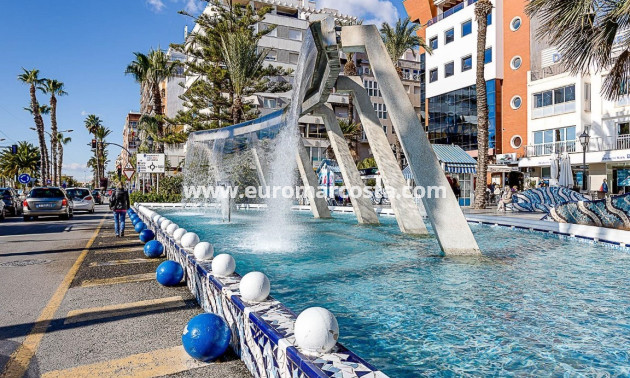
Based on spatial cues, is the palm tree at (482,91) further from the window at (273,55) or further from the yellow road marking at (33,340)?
the window at (273,55)

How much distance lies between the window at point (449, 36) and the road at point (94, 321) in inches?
1604

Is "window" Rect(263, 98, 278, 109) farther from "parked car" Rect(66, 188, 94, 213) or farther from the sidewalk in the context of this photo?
the sidewalk

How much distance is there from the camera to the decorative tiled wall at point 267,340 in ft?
7.43

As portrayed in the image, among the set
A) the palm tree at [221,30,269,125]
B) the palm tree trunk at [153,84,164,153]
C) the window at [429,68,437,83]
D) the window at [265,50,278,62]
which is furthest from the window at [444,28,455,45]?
the palm tree trunk at [153,84,164,153]

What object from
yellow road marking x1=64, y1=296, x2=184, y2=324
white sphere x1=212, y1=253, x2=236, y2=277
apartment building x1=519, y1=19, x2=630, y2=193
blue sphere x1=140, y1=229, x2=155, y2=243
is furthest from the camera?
apartment building x1=519, y1=19, x2=630, y2=193

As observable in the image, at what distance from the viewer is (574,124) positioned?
3086 cm

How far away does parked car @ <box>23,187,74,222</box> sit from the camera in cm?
1964

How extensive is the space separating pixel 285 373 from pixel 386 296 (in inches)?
103

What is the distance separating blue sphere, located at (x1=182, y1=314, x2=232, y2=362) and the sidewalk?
0.09 meters

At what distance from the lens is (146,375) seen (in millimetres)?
3111

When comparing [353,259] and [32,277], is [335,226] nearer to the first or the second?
[353,259]

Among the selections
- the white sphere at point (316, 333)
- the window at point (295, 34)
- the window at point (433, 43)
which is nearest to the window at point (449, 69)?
the window at point (433, 43)

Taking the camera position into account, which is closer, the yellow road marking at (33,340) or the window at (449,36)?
the yellow road marking at (33,340)

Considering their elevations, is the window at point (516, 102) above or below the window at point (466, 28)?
below
